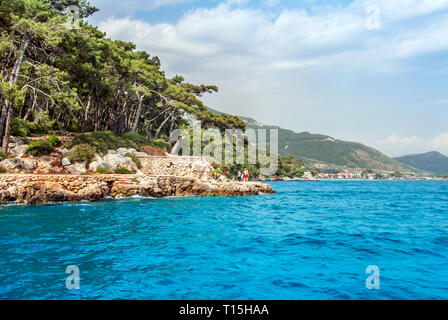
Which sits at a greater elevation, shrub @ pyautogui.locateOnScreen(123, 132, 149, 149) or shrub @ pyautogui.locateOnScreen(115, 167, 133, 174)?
shrub @ pyautogui.locateOnScreen(123, 132, 149, 149)

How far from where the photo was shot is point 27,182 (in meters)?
18.0

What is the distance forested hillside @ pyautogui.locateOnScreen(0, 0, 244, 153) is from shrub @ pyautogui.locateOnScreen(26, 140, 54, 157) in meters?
1.60

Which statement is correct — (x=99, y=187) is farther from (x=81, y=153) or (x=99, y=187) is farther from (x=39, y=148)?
(x=39, y=148)

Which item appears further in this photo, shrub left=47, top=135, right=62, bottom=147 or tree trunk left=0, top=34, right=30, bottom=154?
shrub left=47, top=135, right=62, bottom=147

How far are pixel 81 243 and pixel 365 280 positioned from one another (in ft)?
24.5

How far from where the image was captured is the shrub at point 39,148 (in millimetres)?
22656

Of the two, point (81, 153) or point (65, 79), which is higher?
point (65, 79)

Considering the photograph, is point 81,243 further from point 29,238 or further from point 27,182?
point 27,182

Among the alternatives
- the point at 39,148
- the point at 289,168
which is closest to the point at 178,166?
the point at 39,148

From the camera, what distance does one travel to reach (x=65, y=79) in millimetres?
28156

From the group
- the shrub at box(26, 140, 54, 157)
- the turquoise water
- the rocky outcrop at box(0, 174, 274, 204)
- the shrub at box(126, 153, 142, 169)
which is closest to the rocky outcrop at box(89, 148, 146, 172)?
the shrub at box(126, 153, 142, 169)

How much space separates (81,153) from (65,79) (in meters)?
9.28

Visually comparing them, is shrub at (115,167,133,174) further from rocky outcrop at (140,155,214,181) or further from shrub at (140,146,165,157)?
shrub at (140,146,165,157)

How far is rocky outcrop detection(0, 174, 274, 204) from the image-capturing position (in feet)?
57.8
